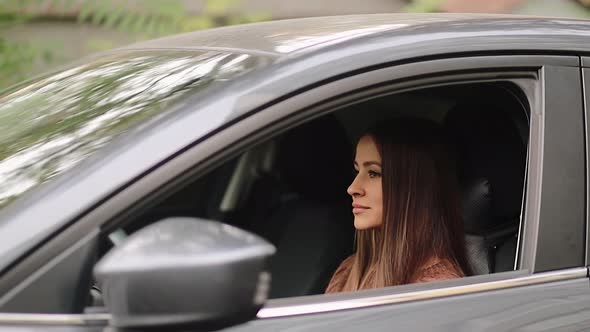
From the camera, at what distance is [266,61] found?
6.15ft

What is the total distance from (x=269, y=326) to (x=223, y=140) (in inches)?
12.9

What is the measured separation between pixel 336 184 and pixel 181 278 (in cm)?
180

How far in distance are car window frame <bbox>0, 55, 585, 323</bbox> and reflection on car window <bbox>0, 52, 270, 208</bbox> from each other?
0.15 m

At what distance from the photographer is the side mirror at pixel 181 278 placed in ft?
4.80

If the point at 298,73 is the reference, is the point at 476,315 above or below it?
below

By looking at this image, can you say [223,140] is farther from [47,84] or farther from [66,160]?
[47,84]

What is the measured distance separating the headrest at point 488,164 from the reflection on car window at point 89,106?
33.8 inches

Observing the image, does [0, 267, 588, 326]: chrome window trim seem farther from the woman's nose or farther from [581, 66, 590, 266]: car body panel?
the woman's nose

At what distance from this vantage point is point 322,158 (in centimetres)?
322

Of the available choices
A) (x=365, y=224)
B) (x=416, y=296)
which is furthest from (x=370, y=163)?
(x=416, y=296)

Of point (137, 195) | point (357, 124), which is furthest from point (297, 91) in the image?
point (357, 124)

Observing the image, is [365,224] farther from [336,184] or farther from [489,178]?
[336,184]

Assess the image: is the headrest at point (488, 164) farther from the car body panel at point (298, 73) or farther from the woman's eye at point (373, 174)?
the car body panel at point (298, 73)

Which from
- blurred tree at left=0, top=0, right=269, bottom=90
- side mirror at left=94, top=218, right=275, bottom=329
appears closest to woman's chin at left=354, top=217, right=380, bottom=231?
side mirror at left=94, top=218, right=275, bottom=329
